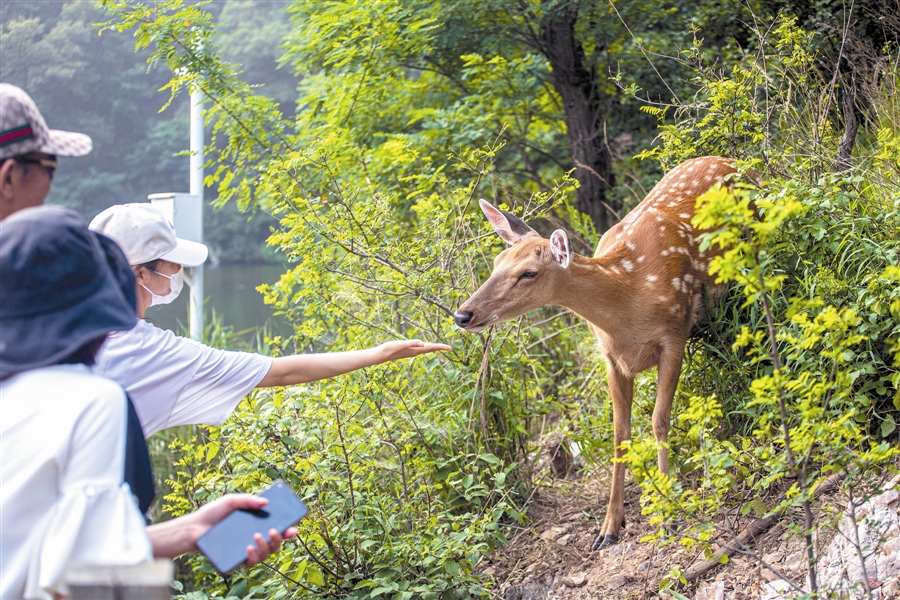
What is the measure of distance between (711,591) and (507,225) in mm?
2069

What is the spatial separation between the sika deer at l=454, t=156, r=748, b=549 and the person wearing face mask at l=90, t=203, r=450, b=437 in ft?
4.41

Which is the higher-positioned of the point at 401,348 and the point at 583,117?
the point at 401,348

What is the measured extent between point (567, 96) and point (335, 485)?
18.1 feet

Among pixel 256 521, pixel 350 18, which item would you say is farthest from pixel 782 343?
pixel 350 18

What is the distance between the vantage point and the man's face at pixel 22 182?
180 centimetres

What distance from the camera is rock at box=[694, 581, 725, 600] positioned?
12.1 feet

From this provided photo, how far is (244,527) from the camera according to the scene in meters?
1.92

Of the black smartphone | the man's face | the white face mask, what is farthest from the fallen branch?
the man's face

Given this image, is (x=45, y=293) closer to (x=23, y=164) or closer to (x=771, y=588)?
(x=23, y=164)

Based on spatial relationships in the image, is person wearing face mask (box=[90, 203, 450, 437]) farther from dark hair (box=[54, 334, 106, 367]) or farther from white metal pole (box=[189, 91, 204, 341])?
white metal pole (box=[189, 91, 204, 341])

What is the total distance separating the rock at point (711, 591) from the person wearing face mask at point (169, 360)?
6.19ft

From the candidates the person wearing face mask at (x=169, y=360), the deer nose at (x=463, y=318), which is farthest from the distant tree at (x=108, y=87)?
the person wearing face mask at (x=169, y=360)

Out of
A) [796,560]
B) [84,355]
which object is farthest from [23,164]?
[796,560]

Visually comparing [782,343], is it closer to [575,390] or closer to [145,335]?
[575,390]
